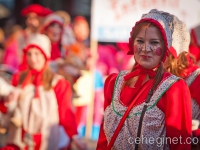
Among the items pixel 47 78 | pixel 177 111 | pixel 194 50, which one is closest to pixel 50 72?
pixel 47 78

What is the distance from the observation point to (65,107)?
375 centimetres

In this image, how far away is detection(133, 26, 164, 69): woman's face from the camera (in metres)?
2.13

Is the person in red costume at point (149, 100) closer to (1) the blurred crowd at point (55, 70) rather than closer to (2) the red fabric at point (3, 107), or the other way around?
(1) the blurred crowd at point (55, 70)

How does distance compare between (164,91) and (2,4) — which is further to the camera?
(2,4)

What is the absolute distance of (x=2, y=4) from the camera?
4402 mm

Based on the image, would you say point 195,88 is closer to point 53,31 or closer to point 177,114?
point 177,114

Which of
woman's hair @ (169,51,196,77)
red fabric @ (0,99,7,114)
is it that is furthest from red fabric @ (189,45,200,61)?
red fabric @ (0,99,7,114)

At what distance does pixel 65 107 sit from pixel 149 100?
5.82 ft

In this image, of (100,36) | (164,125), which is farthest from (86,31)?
(164,125)

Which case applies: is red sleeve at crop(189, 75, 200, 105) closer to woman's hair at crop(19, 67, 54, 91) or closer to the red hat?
woman's hair at crop(19, 67, 54, 91)

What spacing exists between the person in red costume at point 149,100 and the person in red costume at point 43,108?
4.84ft

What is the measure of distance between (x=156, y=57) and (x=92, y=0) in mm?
2218

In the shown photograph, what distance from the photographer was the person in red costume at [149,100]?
2023 millimetres

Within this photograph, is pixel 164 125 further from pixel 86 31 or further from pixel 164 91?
pixel 86 31
